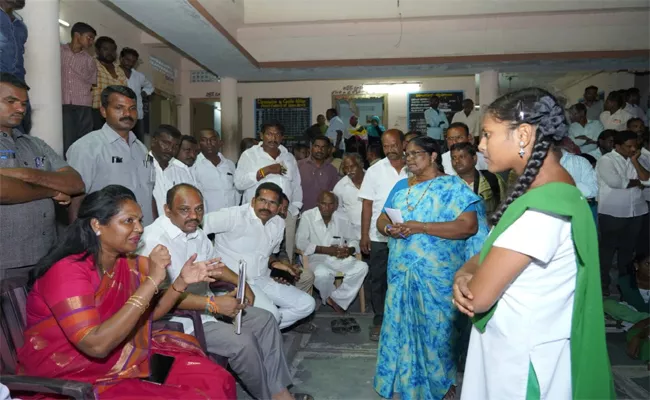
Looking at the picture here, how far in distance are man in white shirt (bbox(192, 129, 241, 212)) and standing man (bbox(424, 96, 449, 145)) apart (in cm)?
605

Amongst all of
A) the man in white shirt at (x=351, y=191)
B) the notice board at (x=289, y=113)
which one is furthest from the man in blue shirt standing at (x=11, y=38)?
the notice board at (x=289, y=113)

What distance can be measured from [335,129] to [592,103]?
4993mm

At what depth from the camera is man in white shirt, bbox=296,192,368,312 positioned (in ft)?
16.6

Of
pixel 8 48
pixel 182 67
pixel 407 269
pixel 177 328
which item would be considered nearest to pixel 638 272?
pixel 407 269

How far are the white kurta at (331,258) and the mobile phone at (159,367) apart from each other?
9.30 ft

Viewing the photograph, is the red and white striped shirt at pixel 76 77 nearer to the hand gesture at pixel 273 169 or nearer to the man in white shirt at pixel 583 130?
the hand gesture at pixel 273 169

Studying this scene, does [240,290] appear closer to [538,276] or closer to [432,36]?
[538,276]

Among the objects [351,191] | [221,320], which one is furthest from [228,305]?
[351,191]

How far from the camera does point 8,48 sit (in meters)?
3.21

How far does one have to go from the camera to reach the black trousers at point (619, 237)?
558 centimetres

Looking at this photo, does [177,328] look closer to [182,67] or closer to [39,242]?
[39,242]

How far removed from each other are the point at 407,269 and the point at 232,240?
1.56 m

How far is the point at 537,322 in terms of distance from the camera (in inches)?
60.6

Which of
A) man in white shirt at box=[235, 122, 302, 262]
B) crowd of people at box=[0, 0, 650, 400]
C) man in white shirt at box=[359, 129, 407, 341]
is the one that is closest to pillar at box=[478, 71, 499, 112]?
crowd of people at box=[0, 0, 650, 400]
